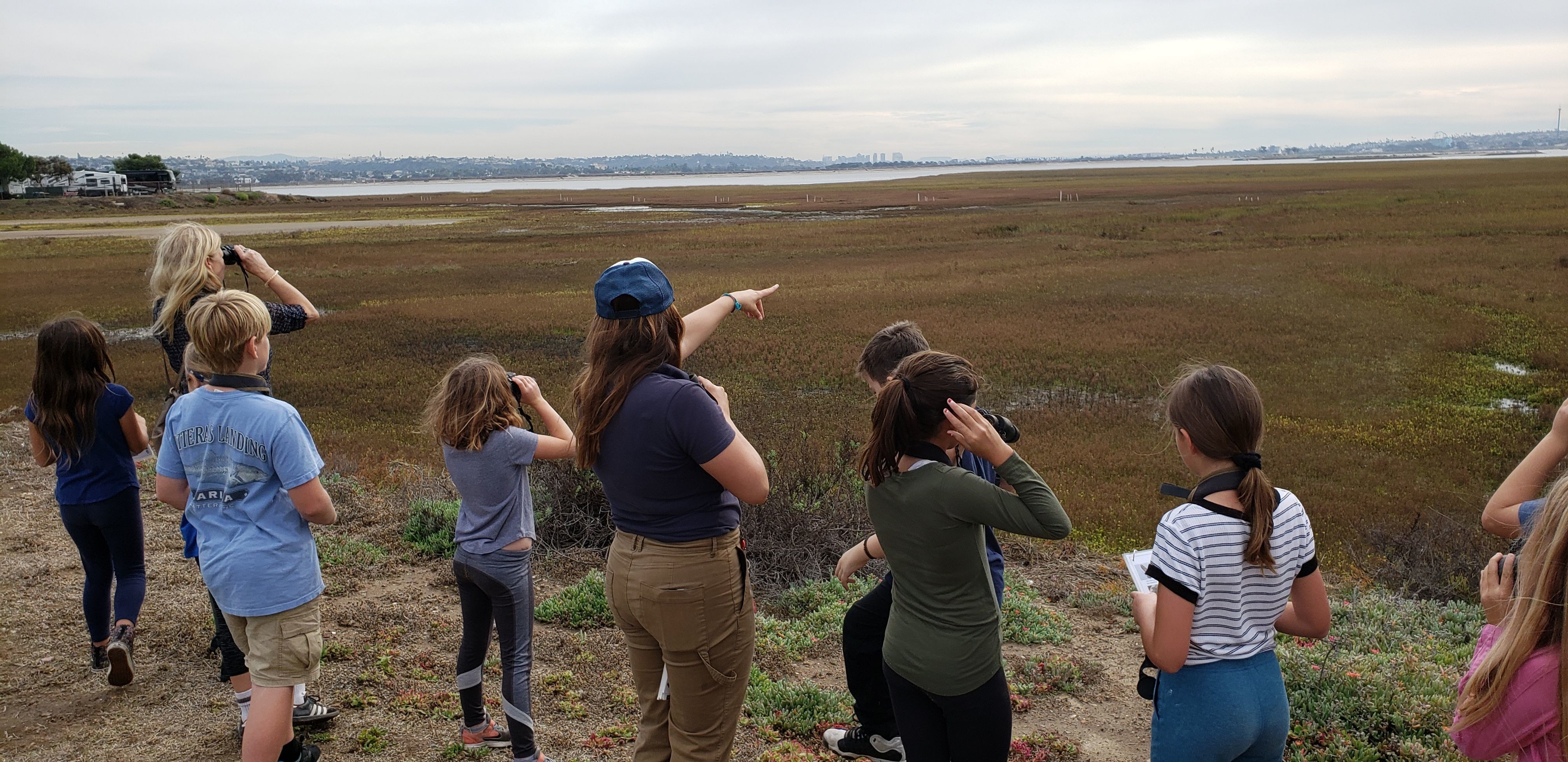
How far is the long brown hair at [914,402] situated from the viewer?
8.55 ft

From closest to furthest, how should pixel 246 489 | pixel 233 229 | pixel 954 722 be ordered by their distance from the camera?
pixel 954 722
pixel 246 489
pixel 233 229

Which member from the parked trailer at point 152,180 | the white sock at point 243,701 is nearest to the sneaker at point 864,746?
the white sock at point 243,701

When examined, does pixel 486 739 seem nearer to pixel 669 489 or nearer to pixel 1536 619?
pixel 669 489

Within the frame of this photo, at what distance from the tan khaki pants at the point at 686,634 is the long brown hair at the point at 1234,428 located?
132 cm

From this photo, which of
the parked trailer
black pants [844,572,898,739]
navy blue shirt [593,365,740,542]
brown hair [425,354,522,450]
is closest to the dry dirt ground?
black pants [844,572,898,739]

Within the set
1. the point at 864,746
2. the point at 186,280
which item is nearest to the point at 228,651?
the point at 186,280

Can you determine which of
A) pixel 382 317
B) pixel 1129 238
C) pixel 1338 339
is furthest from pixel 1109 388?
pixel 1129 238

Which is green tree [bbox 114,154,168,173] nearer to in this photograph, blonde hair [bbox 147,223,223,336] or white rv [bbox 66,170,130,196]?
white rv [bbox 66,170,130,196]

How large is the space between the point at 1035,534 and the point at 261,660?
265cm

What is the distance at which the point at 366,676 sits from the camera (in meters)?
4.62

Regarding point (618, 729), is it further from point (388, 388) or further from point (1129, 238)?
point (1129, 238)

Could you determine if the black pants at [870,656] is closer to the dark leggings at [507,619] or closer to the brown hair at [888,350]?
the brown hair at [888,350]

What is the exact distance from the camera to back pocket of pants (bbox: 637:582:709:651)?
2742 mm

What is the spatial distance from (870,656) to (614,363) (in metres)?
1.58
